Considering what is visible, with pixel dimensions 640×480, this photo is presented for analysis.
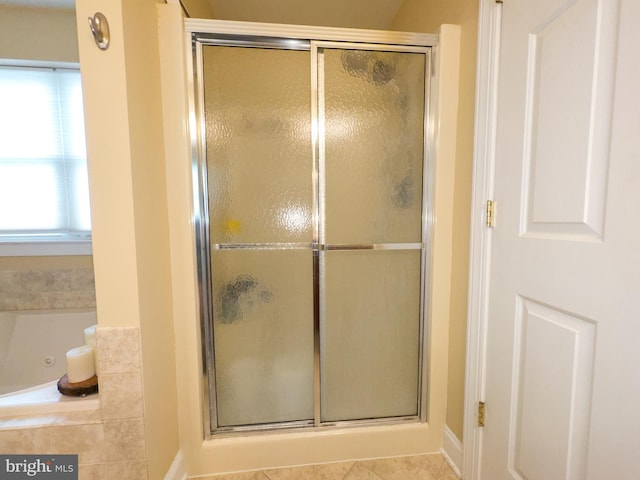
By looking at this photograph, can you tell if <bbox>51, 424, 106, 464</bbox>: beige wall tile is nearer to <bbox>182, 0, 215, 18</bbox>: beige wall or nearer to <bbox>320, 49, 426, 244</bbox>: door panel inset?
<bbox>320, 49, 426, 244</bbox>: door panel inset

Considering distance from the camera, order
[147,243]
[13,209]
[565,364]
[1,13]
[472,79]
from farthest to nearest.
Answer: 1. [13,209]
2. [1,13]
3. [472,79]
4. [147,243]
5. [565,364]

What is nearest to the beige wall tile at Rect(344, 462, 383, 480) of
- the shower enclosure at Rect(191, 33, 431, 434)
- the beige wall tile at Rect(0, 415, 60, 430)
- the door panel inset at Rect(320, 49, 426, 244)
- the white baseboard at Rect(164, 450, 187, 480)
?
the shower enclosure at Rect(191, 33, 431, 434)

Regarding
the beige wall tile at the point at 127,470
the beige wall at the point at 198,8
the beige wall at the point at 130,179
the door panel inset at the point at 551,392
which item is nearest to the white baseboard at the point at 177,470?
the beige wall at the point at 130,179

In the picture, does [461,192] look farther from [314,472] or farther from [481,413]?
[314,472]

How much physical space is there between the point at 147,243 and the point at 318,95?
946mm

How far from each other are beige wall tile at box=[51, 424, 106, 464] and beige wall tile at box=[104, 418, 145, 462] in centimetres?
2

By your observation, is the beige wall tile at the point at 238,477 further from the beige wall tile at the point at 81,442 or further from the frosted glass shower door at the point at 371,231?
the beige wall tile at the point at 81,442

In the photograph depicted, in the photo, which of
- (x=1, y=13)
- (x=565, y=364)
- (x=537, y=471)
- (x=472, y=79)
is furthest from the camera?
(x=1, y=13)

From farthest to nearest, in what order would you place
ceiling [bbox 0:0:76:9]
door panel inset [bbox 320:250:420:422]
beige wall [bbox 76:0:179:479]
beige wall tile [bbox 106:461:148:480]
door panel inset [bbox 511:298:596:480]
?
ceiling [bbox 0:0:76:9], door panel inset [bbox 320:250:420:422], beige wall tile [bbox 106:461:148:480], beige wall [bbox 76:0:179:479], door panel inset [bbox 511:298:596:480]

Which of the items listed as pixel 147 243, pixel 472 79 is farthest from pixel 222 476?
pixel 472 79

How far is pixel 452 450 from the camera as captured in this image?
4.26 ft

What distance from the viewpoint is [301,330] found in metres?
1.35

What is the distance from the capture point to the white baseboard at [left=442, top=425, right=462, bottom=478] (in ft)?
4.10

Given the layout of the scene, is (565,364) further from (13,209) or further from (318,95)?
(13,209)
